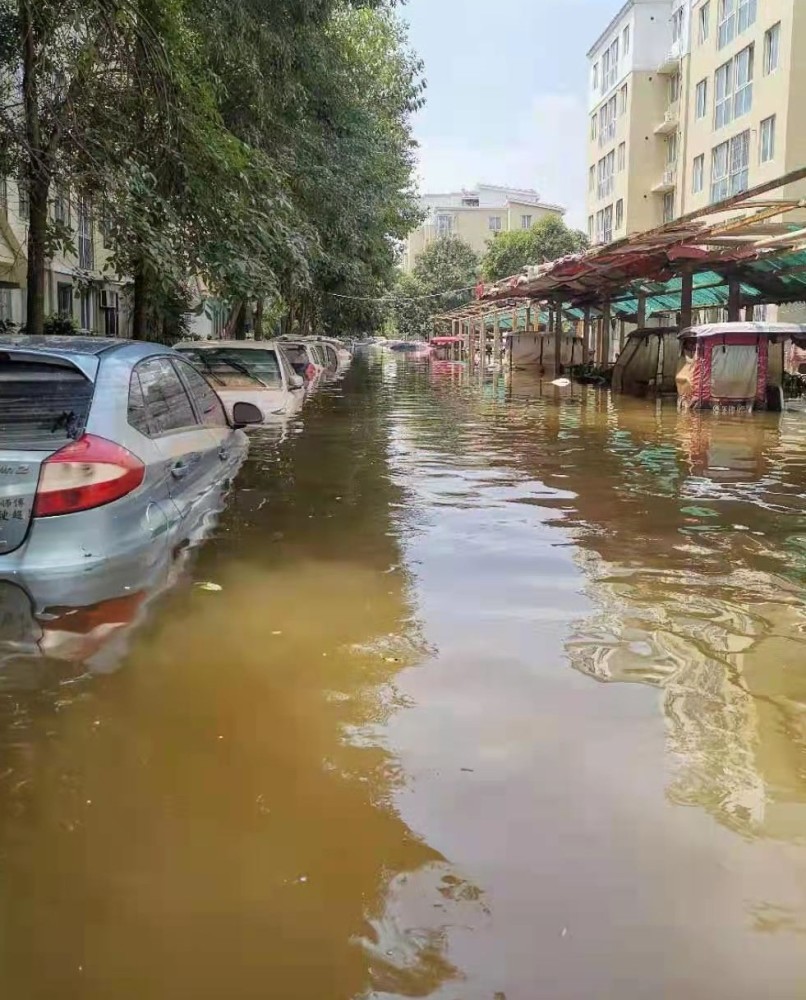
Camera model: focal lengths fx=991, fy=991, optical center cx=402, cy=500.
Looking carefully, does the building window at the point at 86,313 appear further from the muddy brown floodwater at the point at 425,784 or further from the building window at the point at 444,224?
the building window at the point at 444,224

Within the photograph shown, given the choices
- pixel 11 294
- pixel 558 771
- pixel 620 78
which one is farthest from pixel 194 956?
pixel 620 78

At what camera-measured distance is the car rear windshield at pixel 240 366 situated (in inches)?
500

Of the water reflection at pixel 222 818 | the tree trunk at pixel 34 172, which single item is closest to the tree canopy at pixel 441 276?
the tree trunk at pixel 34 172

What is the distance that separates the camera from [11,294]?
2403cm

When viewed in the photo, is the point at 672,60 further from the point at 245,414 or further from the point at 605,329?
the point at 245,414

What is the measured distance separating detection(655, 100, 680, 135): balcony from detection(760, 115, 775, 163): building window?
11339 millimetres

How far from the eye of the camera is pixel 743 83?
3525 cm

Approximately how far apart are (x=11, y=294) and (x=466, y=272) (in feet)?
202

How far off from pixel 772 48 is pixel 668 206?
14077 millimetres

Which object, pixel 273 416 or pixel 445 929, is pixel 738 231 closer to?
pixel 273 416

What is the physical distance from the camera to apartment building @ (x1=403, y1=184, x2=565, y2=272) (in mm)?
116875

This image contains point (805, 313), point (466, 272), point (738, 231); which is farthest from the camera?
point (466, 272)

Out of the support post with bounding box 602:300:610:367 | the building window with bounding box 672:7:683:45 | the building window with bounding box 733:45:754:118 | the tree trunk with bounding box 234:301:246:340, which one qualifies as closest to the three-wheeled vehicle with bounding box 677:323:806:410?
the support post with bounding box 602:300:610:367

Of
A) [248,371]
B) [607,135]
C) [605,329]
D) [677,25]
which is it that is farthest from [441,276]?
[248,371]
